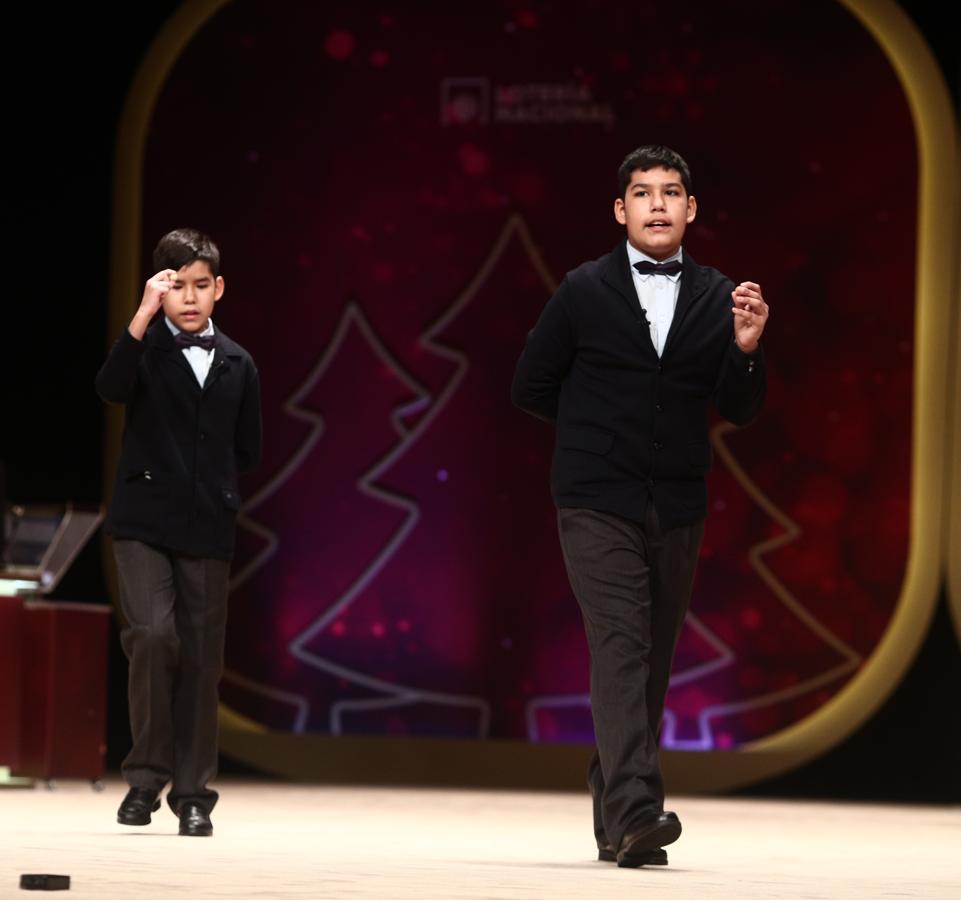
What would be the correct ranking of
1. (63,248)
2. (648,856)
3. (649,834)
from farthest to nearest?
(63,248), (648,856), (649,834)

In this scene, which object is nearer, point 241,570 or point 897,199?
point 897,199

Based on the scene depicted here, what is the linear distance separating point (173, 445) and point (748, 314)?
55.6 inches

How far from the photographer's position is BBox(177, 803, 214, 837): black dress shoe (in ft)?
14.1

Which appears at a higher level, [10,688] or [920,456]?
[920,456]

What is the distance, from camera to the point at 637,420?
3.75 m

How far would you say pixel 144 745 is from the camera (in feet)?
14.4

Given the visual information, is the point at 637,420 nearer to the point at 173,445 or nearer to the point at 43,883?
the point at 173,445

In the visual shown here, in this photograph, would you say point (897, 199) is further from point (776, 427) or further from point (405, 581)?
point (405, 581)

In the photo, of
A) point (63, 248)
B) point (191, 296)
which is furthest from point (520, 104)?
point (191, 296)

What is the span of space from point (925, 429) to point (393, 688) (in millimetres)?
2032

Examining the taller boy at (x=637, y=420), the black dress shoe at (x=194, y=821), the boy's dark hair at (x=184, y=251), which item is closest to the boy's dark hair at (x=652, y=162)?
the taller boy at (x=637, y=420)

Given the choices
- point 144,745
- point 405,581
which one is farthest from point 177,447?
point 405,581

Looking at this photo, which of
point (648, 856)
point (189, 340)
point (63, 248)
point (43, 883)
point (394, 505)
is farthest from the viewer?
point (63, 248)

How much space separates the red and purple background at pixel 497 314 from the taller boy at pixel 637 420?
295 centimetres
